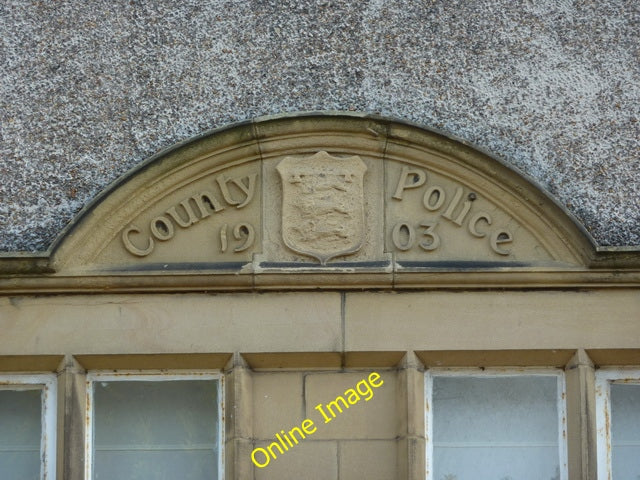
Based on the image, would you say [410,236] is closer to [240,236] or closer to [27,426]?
[240,236]

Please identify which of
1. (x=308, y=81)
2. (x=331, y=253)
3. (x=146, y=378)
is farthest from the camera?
(x=308, y=81)

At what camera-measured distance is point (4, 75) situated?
693 cm

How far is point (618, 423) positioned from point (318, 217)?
1.57 meters

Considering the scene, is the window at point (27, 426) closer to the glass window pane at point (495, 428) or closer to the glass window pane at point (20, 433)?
the glass window pane at point (20, 433)

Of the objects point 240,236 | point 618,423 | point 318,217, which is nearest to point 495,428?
point 618,423

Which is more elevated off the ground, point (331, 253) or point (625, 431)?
point (331, 253)

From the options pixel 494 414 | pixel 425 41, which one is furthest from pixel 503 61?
pixel 494 414

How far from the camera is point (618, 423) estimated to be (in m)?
6.56

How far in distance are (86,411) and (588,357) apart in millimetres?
2167

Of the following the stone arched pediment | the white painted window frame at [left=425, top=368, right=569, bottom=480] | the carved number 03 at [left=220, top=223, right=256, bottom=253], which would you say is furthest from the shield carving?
the white painted window frame at [left=425, top=368, right=569, bottom=480]

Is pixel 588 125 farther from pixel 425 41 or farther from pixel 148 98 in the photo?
pixel 148 98

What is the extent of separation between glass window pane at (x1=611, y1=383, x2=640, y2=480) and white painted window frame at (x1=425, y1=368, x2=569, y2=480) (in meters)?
0.21

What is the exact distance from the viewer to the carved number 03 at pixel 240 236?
6566mm

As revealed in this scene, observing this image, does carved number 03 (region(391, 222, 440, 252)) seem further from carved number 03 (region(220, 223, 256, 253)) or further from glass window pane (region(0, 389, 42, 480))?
glass window pane (region(0, 389, 42, 480))
